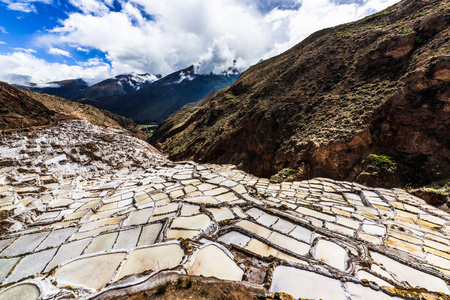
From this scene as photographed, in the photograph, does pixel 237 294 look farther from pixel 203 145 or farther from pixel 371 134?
pixel 203 145

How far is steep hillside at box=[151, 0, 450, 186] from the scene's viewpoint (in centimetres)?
796

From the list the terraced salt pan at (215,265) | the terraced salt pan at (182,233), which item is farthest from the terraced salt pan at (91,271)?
the terraced salt pan at (215,265)

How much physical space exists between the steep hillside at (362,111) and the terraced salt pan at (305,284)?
7951 mm

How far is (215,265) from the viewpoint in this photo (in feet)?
6.97

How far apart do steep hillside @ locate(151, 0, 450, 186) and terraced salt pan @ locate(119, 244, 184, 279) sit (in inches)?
344

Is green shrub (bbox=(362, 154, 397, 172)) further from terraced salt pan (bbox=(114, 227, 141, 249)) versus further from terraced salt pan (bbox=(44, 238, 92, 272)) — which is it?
terraced salt pan (bbox=(44, 238, 92, 272))

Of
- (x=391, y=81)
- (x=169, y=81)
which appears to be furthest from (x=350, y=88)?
(x=169, y=81)

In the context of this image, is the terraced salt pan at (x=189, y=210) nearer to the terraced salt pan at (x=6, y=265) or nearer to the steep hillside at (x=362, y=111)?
the terraced salt pan at (x=6, y=265)

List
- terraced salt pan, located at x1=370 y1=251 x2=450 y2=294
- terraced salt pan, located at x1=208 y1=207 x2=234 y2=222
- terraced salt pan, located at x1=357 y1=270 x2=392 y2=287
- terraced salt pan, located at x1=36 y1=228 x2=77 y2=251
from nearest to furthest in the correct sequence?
terraced salt pan, located at x1=357 y1=270 x2=392 y2=287, terraced salt pan, located at x1=370 y1=251 x2=450 y2=294, terraced salt pan, located at x1=36 y1=228 x2=77 y2=251, terraced salt pan, located at x1=208 y1=207 x2=234 y2=222

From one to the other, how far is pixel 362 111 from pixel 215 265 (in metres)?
11.8

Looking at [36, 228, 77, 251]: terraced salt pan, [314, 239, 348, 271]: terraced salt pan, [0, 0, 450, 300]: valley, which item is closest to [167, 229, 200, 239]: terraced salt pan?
[0, 0, 450, 300]: valley

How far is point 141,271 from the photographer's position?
1.96 meters

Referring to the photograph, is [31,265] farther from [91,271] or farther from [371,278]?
[371,278]

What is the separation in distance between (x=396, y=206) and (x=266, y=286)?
20.2 ft
